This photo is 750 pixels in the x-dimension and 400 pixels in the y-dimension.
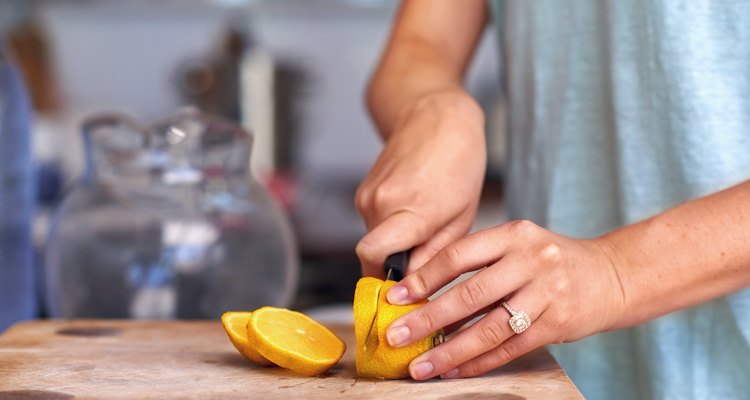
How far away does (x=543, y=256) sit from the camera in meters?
0.76

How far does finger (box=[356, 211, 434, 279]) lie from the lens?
2.93 feet

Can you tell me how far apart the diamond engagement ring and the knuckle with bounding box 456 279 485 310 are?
2cm

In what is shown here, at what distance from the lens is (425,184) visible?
0.94 m

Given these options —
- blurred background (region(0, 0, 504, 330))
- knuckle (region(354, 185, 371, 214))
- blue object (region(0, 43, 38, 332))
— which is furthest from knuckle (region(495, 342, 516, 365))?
blurred background (region(0, 0, 504, 330))

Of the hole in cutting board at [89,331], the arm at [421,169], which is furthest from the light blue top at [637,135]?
the hole in cutting board at [89,331]

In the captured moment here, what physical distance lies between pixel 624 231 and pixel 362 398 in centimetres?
25

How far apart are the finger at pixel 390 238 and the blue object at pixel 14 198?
0.49m

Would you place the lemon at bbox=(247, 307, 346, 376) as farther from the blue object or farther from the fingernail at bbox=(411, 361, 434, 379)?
the blue object

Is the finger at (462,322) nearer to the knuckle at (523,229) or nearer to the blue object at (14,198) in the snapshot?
the knuckle at (523,229)

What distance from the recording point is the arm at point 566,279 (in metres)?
0.77

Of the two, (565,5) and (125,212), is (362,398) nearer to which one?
(125,212)

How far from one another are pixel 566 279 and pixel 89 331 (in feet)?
1.62

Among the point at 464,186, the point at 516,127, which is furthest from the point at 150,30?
the point at 464,186

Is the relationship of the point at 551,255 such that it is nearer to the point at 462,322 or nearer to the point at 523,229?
the point at 523,229
